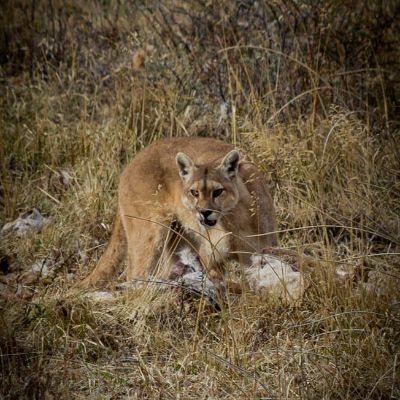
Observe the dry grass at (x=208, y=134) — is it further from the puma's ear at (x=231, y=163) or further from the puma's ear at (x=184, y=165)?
the puma's ear at (x=184, y=165)

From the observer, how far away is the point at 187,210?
672 centimetres

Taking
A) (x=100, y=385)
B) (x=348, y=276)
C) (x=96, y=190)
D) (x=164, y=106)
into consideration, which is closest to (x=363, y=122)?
(x=164, y=106)

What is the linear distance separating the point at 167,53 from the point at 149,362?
4649 millimetres

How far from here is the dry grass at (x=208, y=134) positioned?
15.7 ft

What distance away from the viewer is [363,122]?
7.96m

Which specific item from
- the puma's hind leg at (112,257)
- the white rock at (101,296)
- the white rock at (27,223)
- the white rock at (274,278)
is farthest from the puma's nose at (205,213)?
the white rock at (27,223)

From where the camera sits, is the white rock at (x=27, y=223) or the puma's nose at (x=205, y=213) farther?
the white rock at (x=27, y=223)

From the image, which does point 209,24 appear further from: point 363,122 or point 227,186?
point 227,186

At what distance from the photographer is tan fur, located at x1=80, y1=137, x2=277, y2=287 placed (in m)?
6.61

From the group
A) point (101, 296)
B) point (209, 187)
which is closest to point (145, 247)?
point (209, 187)

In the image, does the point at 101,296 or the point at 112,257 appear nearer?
the point at 101,296

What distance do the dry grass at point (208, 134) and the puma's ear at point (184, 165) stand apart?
89cm

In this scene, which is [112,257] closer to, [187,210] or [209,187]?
[187,210]

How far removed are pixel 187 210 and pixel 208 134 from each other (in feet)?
5.77
